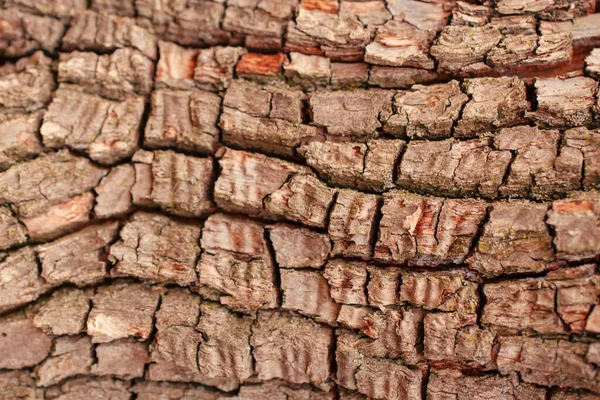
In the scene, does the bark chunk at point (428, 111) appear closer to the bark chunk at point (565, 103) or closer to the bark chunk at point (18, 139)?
the bark chunk at point (565, 103)

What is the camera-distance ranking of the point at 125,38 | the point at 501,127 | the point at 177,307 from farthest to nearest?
the point at 125,38 < the point at 177,307 < the point at 501,127

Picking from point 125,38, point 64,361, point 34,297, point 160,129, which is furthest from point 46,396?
point 125,38

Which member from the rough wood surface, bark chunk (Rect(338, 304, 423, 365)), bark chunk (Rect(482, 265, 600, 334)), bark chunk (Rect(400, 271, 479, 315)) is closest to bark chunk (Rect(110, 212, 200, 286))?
the rough wood surface

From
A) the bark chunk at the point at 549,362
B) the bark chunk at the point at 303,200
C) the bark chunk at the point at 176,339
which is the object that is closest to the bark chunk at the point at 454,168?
→ the bark chunk at the point at 303,200

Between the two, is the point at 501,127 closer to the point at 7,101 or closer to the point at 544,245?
the point at 544,245

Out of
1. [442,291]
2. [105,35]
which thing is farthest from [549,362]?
[105,35]

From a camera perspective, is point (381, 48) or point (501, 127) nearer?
point (501, 127)

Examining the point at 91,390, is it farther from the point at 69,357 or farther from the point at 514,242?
the point at 514,242
